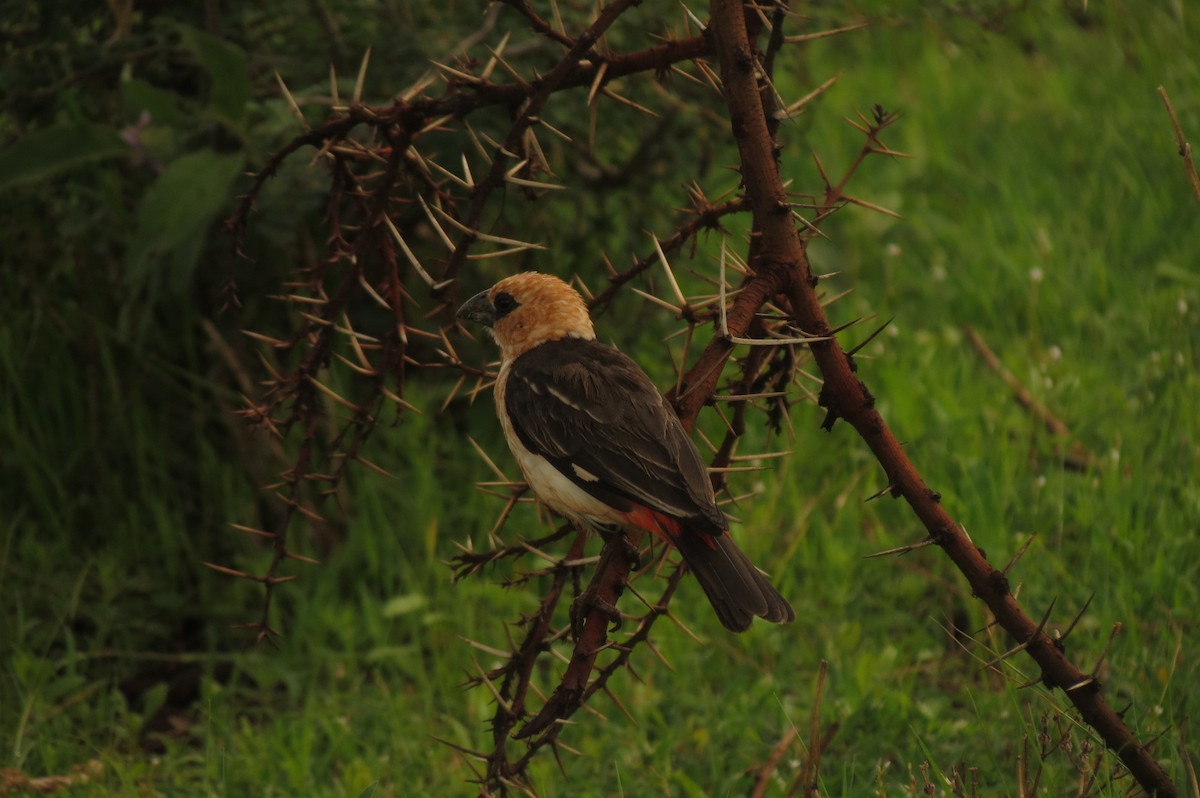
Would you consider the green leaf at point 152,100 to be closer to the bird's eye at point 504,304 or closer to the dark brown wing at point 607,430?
the bird's eye at point 504,304

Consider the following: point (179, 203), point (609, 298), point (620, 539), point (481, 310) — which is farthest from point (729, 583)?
point (179, 203)

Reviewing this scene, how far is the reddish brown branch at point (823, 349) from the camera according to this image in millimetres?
2699

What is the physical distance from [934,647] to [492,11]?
2.50 m

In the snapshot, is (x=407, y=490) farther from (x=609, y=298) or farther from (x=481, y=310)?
(x=609, y=298)

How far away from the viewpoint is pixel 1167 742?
347 centimetres

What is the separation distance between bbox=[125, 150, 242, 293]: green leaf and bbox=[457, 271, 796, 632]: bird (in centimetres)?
110

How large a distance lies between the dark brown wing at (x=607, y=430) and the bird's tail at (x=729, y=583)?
4cm

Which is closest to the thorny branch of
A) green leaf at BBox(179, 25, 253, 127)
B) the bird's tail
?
the bird's tail

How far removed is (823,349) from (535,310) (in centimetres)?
102

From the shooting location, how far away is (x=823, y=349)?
8.94ft

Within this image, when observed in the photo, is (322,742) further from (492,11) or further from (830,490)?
(492,11)

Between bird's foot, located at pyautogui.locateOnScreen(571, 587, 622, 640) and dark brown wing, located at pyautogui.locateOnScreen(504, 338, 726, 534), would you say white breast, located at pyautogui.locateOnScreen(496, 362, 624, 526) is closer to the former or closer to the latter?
dark brown wing, located at pyautogui.locateOnScreen(504, 338, 726, 534)

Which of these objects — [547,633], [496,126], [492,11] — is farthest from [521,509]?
[547,633]

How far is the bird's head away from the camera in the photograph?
3.53 m
